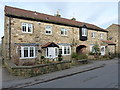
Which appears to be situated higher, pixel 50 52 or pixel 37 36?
pixel 37 36

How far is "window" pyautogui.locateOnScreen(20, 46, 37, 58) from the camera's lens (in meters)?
15.6

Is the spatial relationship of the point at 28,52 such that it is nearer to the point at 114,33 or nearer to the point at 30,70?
the point at 30,70

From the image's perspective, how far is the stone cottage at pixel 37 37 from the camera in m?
15.1

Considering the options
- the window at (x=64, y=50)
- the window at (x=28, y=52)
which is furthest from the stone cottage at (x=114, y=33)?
the window at (x=28, y=52)

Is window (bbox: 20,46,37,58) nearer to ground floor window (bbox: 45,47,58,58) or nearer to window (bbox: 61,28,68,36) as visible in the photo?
ground floor window (bbox: 45,47,58,58)

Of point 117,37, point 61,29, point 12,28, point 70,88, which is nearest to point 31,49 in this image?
point 12,28

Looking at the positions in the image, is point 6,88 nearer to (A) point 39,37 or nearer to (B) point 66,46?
(A) point 39,37

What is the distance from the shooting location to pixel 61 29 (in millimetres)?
20266

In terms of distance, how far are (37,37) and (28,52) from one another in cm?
256

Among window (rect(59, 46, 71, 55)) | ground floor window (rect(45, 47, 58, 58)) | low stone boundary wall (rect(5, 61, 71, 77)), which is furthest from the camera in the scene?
window (rect(59, 46, 71, 55))

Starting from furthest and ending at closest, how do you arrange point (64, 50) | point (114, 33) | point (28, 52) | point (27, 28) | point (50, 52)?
point (114, 33)
point (64, 50)
point (50, 52)
point (27, 28)
point (28, 52)

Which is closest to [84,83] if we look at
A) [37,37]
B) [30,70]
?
[30,70]

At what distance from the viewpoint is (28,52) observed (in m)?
16.1

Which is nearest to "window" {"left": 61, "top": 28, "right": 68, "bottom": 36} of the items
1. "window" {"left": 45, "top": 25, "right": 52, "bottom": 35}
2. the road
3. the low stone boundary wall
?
"window" {"left": 45, "top": 25, "right": 52, "bottom": 35}
